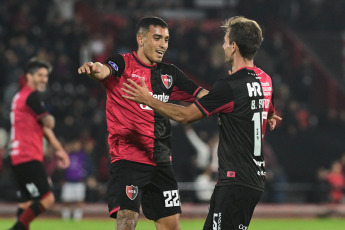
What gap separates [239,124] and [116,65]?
155cm

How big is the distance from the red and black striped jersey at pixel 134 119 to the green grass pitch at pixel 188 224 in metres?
6.19

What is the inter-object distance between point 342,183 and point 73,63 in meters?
7.91

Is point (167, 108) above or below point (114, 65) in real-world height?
below

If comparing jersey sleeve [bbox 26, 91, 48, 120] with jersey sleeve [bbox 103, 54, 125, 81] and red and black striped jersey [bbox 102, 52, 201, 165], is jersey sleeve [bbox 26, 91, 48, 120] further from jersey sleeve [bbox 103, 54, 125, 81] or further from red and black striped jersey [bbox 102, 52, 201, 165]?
jersey sleeve [bbox 103, 54, 125, 81]

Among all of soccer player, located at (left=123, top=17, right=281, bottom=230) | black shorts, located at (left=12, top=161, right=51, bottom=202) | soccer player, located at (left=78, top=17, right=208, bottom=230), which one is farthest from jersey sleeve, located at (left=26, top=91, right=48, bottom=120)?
soccer player, located at (left=123, top=17, right=281, bottom=230)

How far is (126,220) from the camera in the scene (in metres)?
6.73

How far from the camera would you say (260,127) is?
6.13 m

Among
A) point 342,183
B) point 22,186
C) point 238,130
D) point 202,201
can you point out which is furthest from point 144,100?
point 342,183

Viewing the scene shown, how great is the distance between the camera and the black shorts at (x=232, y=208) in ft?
19.5

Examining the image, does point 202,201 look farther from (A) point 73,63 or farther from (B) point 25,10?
(B) point 25,10

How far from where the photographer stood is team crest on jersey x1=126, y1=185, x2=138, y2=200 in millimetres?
6852

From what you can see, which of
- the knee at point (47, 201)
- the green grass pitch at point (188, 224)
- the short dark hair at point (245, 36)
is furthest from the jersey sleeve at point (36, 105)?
the short dark hair at point (245, 36)

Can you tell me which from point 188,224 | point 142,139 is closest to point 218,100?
point 142,139

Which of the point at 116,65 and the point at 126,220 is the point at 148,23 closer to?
the point at 116,65
